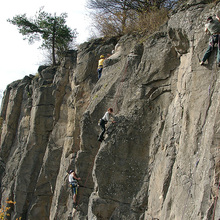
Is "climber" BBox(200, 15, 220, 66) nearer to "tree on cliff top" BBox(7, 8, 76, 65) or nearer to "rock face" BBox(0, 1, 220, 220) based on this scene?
"rock face" BBox(0, 1, 220, 220)

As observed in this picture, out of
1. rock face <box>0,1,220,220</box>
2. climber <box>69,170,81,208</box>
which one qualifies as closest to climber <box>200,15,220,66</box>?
rock face <box>0,1,220,220</box>

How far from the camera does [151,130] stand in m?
11.5

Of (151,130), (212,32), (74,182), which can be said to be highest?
(212,32)

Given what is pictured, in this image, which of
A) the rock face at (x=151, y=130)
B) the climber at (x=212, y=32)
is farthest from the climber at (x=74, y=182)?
the climber at (x=212, y=32)

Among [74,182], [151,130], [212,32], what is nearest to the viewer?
[212,32]

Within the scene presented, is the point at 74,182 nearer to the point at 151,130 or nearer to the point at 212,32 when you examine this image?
the point at 151,130

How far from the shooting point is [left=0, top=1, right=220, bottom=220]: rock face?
8.27 m

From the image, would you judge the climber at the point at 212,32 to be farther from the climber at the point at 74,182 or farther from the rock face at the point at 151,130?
the climber at the point at 74,182

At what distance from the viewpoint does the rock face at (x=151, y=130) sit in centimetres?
827

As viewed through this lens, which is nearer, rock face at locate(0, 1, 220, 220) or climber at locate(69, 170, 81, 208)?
rock face at locate(0, 1, 220, 220)

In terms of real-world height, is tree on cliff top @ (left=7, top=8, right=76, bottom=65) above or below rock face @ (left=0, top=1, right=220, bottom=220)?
above

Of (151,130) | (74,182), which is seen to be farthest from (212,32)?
(74,182)

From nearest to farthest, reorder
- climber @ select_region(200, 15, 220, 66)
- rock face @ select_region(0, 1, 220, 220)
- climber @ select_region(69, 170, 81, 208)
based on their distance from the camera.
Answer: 1. rock face @ select_region(0, 1, 220, 220)
2. climber @ select_region(200, 15, 220, 66)
3. climber @ select_region(69, 170, 81, 208)

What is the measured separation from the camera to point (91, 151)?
14.9m
